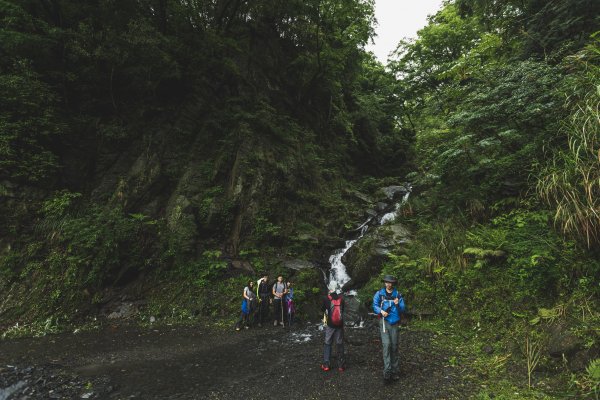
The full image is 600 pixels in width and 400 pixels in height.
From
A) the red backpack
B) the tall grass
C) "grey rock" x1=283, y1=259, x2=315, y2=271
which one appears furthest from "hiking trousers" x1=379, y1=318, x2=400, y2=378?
"grey rock" x1=283, y1=259, x2=315, y2=271

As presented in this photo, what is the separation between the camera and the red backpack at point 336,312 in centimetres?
675

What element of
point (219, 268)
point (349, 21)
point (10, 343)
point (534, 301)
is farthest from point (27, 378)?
point (349, 21)

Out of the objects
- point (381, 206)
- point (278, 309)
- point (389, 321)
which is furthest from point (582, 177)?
point (381, 206)

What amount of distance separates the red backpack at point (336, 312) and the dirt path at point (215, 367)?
1.07 metres

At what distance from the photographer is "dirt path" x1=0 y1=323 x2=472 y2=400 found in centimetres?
602

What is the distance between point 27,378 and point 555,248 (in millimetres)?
12017

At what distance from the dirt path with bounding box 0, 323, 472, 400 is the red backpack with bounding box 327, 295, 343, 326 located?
1.07m

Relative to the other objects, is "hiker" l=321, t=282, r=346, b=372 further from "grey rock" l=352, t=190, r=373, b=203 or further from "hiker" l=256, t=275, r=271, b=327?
"grey rock" l=352, t=190, r=373, b=203

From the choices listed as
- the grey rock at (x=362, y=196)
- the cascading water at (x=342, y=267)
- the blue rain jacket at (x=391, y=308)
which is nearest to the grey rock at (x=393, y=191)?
the grey rock at (x=362, y=196)

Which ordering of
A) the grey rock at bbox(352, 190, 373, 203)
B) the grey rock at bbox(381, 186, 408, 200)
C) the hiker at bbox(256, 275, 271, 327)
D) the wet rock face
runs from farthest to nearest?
the grey rock at bbox(381, 186, 408, 200) → the grey rock at bbox(352, 190, 373, 203) → the wet rock face → the hiker at bbox(256, 275, 271, 327)

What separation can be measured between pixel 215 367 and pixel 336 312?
3.36 m

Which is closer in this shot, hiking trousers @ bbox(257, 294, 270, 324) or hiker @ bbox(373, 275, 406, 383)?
hiker @ bbox(373, 275, 406, 383)

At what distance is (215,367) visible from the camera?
293 inches

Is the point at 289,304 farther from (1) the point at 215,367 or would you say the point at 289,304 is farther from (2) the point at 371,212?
(2) the point at 371,212
